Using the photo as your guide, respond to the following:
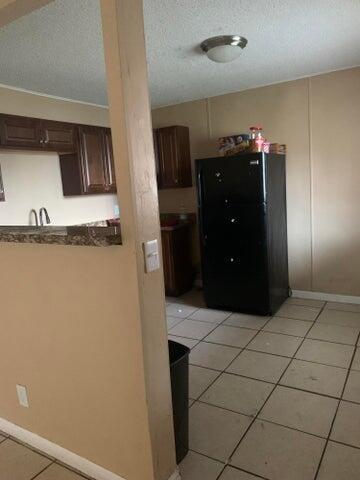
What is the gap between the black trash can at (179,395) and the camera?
67.2 inches

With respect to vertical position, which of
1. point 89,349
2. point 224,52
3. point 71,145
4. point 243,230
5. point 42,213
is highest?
point 224,52

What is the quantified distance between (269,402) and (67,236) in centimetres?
162

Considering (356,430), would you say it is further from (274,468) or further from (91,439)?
(91,439)

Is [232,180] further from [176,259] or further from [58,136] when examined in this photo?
[58,136]

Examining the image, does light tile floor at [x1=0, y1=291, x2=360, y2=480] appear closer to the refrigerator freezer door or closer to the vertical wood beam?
the vertical wood beam

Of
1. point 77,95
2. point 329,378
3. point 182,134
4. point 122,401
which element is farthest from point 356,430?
point 77,95

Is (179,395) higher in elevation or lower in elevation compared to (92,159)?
lower

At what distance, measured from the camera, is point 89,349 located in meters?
1.63

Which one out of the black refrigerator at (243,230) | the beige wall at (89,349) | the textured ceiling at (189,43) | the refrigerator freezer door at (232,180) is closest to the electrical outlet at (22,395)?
the beige wall at (89,349)

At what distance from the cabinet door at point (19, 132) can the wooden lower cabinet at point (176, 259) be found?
1669 millimetres

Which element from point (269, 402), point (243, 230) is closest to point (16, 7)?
point (269, 402)

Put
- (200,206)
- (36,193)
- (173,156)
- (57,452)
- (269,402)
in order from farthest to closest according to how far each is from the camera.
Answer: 1. (173,156)
2. (200,206)
3. (36,193)
4. (269,402)
5. (57,452)

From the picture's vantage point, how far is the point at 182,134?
4.32 metres

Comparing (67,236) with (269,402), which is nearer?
(67,236)
